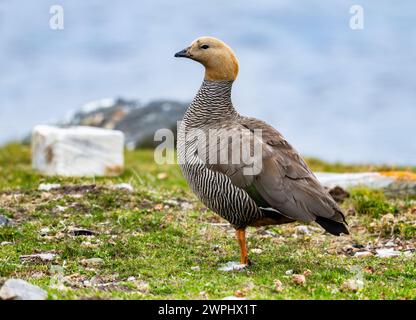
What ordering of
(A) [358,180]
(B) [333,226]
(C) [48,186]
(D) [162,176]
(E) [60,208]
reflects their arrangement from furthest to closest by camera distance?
(D) [162,176]
(A) [358,180]
(C) [48,186]
(E) [60,208]
(B) [333,226]

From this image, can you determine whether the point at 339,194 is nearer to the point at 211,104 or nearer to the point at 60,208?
the point at 211,104

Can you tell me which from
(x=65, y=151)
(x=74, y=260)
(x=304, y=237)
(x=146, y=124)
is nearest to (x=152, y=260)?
(x=74, y=260)

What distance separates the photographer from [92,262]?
8453 mm

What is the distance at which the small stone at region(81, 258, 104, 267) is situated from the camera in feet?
27.5

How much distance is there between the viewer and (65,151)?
14203 millimetres

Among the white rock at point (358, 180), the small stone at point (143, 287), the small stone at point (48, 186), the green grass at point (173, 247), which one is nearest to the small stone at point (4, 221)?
the green grass at point (173, 247)

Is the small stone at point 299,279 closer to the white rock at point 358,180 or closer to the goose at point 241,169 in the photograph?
the goose at point 241,169

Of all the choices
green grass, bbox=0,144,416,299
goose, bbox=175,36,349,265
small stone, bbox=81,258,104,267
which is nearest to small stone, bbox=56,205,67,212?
green grass, bbox=0,144,416,299

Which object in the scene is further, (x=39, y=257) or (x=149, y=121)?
(x=149, y=121)

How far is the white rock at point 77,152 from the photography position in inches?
559

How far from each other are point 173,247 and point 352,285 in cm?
240

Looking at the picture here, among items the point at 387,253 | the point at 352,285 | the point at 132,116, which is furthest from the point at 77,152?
the point at 132,116

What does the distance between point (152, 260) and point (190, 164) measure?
1.08 metres
